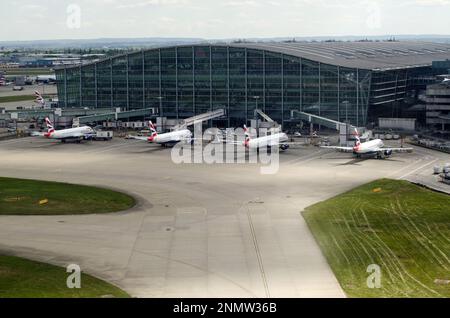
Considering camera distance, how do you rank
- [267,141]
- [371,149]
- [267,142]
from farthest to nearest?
1. [267,141]
2. [267,142]
3. [371,149]

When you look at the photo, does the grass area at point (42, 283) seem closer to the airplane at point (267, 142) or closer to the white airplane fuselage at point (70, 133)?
the airplane at point (267, 142)

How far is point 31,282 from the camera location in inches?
2361

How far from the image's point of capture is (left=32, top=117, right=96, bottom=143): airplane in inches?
5694

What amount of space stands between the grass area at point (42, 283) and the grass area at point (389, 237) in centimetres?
1802

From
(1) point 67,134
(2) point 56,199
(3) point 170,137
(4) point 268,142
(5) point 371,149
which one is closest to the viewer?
(2) point 56,199

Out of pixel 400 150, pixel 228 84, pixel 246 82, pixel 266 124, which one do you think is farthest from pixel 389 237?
pixel 228 84

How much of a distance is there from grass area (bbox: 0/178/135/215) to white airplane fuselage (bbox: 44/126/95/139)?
42.9 metres

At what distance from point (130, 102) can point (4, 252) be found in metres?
108

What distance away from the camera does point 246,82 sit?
538 feet

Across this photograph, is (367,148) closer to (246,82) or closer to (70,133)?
(246,82)

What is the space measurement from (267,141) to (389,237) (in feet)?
190

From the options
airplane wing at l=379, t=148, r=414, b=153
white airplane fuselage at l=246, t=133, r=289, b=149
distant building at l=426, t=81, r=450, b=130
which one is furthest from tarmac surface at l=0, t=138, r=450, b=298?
distant building at l=426, t=81, r=450, b=130

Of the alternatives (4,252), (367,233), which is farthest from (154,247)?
(367,233)

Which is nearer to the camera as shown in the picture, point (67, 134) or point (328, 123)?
point (67, 134)
